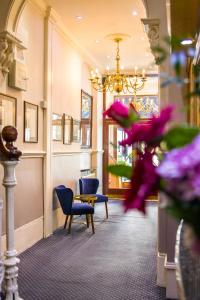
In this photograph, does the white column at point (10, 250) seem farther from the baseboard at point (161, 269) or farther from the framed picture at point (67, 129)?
the framed picture at point (67, 129)

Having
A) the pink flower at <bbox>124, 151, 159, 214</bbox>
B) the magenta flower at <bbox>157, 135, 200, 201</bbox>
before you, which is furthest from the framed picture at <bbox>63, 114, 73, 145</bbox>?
the magenta flower at <bbox>157, 135, 200, 201</bbox>

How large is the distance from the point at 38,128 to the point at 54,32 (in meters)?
1.82

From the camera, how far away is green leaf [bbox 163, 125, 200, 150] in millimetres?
703

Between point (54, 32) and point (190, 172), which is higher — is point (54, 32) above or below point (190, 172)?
above

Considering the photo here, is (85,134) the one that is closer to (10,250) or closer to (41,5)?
(41,5)

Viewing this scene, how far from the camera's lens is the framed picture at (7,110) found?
447 centimetres

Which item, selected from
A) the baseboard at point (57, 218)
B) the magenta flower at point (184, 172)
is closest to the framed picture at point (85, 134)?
the baseboard at point (57, 218)

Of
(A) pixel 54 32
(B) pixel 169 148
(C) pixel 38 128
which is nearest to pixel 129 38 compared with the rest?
(A) pixel 54 32

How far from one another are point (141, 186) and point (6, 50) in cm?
418

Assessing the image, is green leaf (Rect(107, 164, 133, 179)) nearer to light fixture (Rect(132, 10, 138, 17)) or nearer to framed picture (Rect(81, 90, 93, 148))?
light fixture (Rect(132, 10, 138, 17))

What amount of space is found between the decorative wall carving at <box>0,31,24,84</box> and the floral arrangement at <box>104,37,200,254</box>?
12.8 feet

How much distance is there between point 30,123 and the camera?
5340 mm

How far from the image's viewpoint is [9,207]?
9.71 ft

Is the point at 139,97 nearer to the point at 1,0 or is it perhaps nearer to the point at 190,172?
the point at 1,0
